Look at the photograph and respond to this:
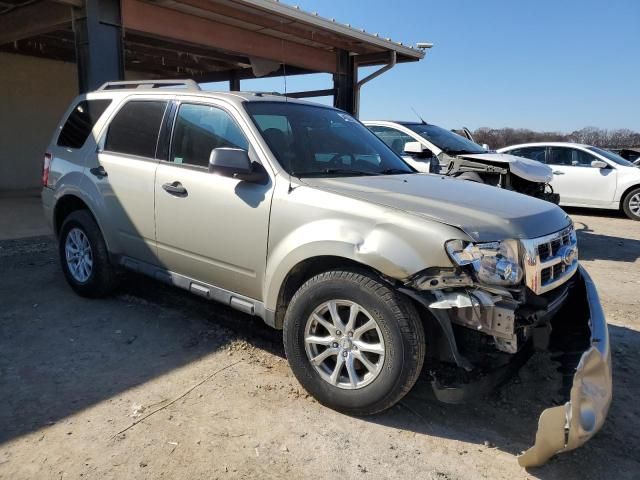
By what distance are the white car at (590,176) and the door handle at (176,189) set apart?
32.7 ft

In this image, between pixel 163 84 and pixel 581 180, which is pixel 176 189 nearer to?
pixel 163 84

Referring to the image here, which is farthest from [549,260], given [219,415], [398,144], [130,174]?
[398,144]

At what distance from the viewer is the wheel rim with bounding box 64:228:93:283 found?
478cm

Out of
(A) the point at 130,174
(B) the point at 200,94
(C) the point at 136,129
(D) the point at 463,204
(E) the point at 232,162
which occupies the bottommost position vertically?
(D) the point at 463,204

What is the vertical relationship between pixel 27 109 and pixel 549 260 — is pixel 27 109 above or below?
above

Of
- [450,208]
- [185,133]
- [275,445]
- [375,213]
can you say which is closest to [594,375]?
[450,208]

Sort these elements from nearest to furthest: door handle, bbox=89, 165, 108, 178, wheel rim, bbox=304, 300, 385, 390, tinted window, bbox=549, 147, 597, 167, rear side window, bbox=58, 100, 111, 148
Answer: wheel rim, bbox=304, 300, 385, 390, door handle, bbox=89, 165, 108, 178, rear side window, bbox=58, 100, 111, 148, tinted window, bbox=549, 147, 597, 167

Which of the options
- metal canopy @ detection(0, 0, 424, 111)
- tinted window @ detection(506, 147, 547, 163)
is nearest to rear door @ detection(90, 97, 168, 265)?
metal canopy @ detection(0, 0, 424, 111)

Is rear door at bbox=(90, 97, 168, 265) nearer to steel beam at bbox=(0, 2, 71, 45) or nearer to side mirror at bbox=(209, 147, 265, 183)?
side mirror at bbox=(209, 147, 265, 183)

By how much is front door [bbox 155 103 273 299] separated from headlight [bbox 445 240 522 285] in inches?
50.1

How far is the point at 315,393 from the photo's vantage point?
3107 millimetres

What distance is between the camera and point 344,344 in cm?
299

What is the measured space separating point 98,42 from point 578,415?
24.8ft

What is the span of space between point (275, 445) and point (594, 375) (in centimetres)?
164
